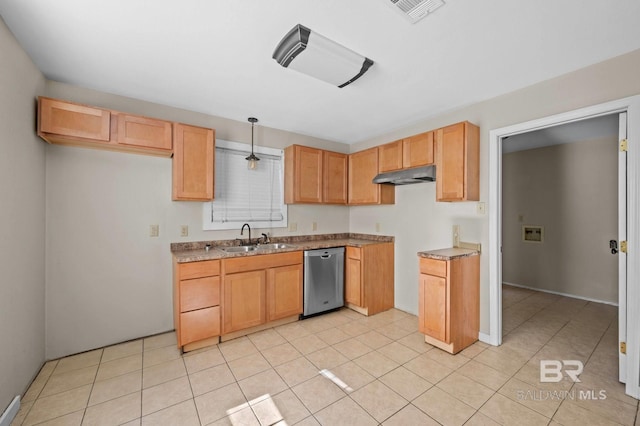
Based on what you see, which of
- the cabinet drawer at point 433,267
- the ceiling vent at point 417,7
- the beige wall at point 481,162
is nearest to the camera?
the ceiling vent at point 417,7

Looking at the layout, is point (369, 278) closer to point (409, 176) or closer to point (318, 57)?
point (409, 176)

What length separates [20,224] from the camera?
1.91m

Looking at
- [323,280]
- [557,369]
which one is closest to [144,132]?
[323,280]

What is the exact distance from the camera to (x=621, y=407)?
1803 millimetres

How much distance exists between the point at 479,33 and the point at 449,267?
1.84 m

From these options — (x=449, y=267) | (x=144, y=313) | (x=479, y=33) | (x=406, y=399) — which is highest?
(x=479, y=33)

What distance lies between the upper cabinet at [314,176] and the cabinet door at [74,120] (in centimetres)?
198

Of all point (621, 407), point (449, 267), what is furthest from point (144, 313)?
point (621, 407)

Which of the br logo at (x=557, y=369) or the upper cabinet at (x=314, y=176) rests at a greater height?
the upper cabinet at (x=314, y=176)

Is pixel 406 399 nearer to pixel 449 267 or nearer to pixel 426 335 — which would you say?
pixel 426 335

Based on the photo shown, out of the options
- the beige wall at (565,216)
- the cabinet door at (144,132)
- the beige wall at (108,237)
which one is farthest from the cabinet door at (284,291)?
the beige wall at (565,216)

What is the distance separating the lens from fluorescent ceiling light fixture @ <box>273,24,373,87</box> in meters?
1.76

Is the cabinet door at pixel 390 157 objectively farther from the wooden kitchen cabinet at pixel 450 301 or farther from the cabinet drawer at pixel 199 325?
the cabinet drawer at pixel 199 325

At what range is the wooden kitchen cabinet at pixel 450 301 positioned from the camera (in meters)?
2.52
